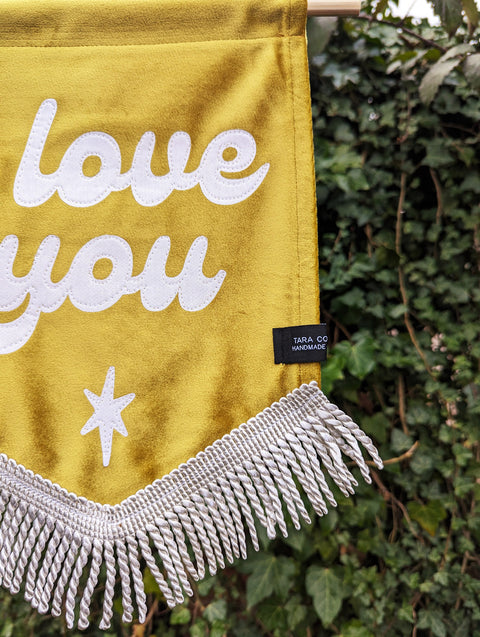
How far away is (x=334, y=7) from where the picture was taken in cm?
58

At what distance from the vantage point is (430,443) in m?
0.94

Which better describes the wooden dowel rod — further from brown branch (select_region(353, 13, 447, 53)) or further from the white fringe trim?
the white fringe trim

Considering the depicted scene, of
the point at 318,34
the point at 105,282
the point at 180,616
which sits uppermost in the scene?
the point at 318,34

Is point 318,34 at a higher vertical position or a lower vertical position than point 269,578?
higher

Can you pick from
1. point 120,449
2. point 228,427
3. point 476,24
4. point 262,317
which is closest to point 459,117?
point 476,24

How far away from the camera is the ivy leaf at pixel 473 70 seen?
77 centimetres

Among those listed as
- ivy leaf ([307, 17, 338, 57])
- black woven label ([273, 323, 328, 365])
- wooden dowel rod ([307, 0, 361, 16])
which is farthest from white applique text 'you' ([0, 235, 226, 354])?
ivy leaf ([307, 17, 338, 57])

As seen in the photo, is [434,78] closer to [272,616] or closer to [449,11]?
[449,11]

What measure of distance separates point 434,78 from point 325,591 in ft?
3.29

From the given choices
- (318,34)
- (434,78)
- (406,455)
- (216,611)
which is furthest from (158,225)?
(216,611)

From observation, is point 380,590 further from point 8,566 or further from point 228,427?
point 8,566

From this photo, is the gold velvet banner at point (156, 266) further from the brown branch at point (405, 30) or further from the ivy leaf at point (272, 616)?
the ivy leaf at point (272, 616)

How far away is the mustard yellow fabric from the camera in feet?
1.82

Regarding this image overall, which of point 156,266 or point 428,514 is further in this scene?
point 428,514
